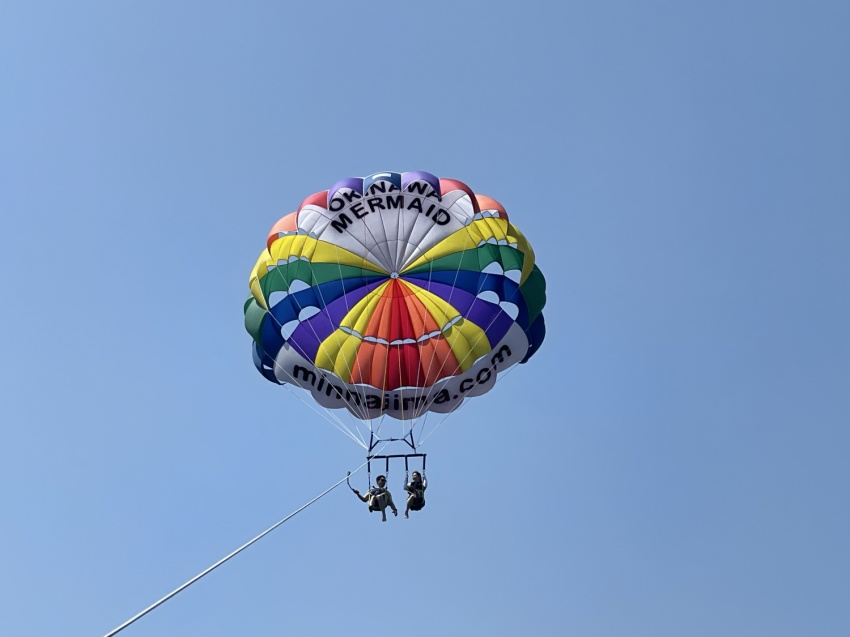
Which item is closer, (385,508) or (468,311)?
(385,508)

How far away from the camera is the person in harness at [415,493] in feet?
51.4

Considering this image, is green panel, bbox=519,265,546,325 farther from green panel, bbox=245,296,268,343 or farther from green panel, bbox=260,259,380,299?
green panel, bbox=245,296,268,343

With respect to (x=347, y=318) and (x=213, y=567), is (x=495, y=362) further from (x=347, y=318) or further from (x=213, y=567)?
(x=213, y=567)

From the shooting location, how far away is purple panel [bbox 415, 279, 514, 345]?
56.8ft

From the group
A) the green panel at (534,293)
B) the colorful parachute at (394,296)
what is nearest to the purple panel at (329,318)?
the colorful parachute at (394,296)

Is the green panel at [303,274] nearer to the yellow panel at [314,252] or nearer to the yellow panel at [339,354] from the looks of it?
the yellow panel at [314,252]

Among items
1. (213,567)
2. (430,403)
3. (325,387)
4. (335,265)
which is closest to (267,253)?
(335,265)

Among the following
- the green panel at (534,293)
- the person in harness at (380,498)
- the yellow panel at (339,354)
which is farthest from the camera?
the yellow panel at (339,354)

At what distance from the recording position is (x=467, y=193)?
16953 mm

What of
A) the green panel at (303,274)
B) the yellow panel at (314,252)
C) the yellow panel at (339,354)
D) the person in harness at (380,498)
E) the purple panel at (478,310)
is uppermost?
the yellow panel at (314,252)

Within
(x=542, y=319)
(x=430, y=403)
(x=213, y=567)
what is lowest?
(x=213, y=567)

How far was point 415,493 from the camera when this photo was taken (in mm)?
15703

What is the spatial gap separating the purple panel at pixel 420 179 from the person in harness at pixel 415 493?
4240 mm

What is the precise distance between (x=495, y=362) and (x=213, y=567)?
352 inches
